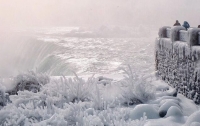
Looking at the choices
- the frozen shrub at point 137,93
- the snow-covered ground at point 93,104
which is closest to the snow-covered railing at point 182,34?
the snow-covered ground at point 93,104

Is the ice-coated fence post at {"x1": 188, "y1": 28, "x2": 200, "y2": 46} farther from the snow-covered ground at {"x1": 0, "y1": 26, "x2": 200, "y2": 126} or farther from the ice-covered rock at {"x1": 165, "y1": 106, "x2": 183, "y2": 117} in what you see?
the ice-covered rock at {"x1": 165, "y1": 106, "x2": 183, "y2": 117}

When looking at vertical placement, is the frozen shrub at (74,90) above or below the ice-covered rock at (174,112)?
above

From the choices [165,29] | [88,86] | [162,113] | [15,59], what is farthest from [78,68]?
[15,59]

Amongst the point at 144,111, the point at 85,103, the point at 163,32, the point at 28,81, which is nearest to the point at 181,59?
the point at 163,32

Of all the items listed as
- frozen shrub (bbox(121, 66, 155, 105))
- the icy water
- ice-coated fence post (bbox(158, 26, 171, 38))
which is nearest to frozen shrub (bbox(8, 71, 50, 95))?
frozen shrub (bbox(121, 66, 155, 105))

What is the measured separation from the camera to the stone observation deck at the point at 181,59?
8414 mm

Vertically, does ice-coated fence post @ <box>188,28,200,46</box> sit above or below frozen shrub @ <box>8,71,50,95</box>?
above

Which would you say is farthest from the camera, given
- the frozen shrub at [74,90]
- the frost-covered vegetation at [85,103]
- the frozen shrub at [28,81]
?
the frozen shrub at [28,81]

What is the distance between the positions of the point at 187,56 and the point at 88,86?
350 cm

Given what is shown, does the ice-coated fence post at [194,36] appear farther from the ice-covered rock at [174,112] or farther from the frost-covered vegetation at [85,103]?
the ice-covered rock at [174,112]

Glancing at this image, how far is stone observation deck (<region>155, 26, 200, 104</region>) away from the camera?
27.6 ft

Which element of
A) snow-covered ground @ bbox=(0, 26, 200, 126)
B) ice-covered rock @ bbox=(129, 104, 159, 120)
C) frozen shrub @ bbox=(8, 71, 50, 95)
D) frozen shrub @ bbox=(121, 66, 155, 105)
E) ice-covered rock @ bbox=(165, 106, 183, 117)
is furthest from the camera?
frozen shrub @ bbox=(8, 71, 50, 95)

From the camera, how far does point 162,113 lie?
21.9 ft

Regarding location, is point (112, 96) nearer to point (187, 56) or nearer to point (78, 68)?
point (187, 56)
